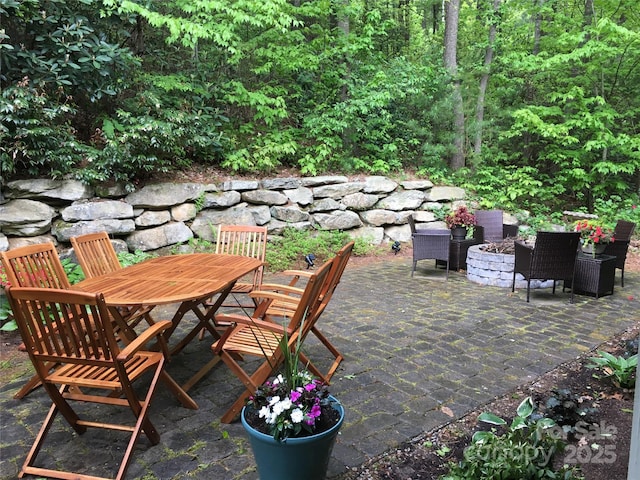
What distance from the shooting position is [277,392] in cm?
181

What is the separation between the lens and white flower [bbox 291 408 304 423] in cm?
164

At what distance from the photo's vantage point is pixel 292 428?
5.51 feet

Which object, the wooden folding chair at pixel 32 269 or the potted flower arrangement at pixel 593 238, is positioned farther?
the potted flower arrangement at pixel 593 238

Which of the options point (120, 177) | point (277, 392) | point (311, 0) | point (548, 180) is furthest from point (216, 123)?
point (548, 180)

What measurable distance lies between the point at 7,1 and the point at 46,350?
4485 millimetres

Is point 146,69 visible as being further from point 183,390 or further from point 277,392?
point 277,392

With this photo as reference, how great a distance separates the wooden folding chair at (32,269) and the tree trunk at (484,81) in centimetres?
793

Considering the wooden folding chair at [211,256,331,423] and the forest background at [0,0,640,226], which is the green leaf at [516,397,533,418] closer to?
the wooden folding chair at [211,256,331,423]

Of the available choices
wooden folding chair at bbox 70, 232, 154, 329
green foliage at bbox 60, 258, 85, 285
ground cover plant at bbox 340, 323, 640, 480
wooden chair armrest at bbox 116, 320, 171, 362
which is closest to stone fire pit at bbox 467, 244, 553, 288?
ground cover plant at bbox 340, 323, 640, 480

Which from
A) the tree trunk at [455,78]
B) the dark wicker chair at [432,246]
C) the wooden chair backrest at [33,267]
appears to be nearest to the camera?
the wooden chair backrest at [33,267]

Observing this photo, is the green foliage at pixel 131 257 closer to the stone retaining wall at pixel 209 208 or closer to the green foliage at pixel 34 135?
the stone retaining wall at pixel 209 208

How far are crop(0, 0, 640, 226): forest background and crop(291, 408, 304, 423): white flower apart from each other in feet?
15.0

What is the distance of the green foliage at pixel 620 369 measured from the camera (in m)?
2.66

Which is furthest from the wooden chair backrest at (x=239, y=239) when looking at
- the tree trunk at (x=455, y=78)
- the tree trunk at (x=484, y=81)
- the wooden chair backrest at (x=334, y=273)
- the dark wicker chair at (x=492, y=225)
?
the tree trunk at (x=484, y=81)
